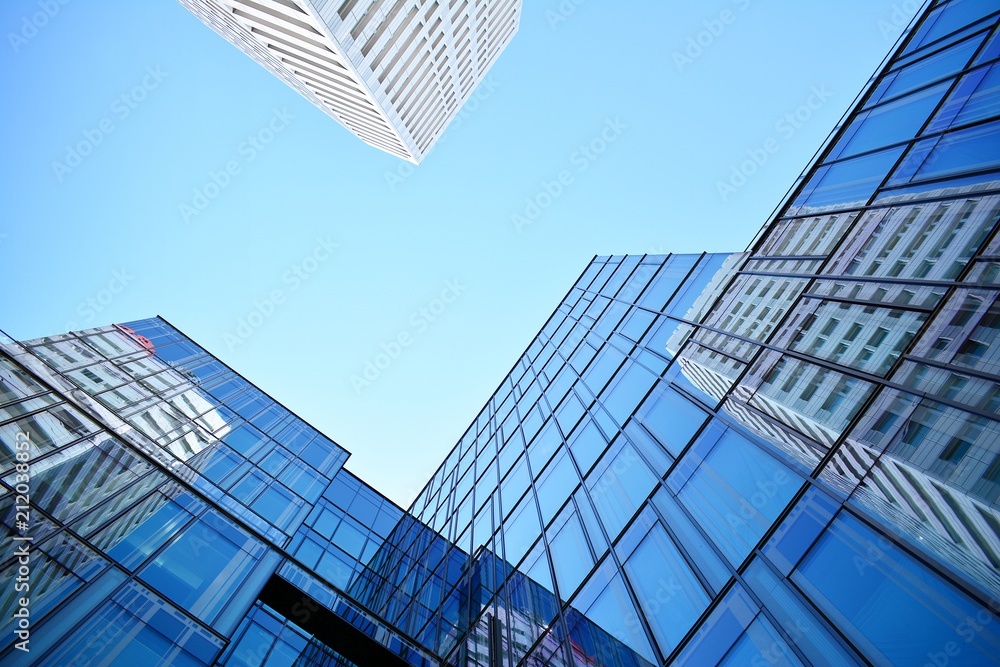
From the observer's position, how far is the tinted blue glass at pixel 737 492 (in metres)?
7.34

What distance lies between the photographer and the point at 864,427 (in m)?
6.75

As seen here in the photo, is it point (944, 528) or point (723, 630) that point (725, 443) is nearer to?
point (723, 630)

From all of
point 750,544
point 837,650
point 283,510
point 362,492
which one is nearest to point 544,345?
point 362,492

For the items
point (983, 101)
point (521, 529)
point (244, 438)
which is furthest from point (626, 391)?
point (244, 438)

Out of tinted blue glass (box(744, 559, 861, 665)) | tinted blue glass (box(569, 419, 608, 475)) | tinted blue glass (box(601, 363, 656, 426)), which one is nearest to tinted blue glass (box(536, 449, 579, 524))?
tinted blue glass (box(569, 419, 608, 475))

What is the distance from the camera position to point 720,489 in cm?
851

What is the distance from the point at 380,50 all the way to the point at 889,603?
43766mm

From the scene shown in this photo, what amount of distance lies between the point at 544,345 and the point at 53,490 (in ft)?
75.1

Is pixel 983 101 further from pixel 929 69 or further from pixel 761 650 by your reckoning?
pixel 761 650

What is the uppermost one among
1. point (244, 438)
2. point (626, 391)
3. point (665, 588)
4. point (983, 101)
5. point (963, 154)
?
point (983, 101)

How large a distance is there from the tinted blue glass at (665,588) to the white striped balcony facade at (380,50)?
3398 centimetres

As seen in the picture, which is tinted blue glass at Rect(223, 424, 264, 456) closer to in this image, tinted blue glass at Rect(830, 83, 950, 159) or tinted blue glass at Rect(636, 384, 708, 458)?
tinted blue glass at Rect(636, 384, 708, 458)

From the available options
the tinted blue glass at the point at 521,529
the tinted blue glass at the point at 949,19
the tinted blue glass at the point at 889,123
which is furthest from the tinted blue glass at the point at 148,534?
the tinted blue glass at the point at 949,19

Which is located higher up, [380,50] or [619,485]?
[380,50]
